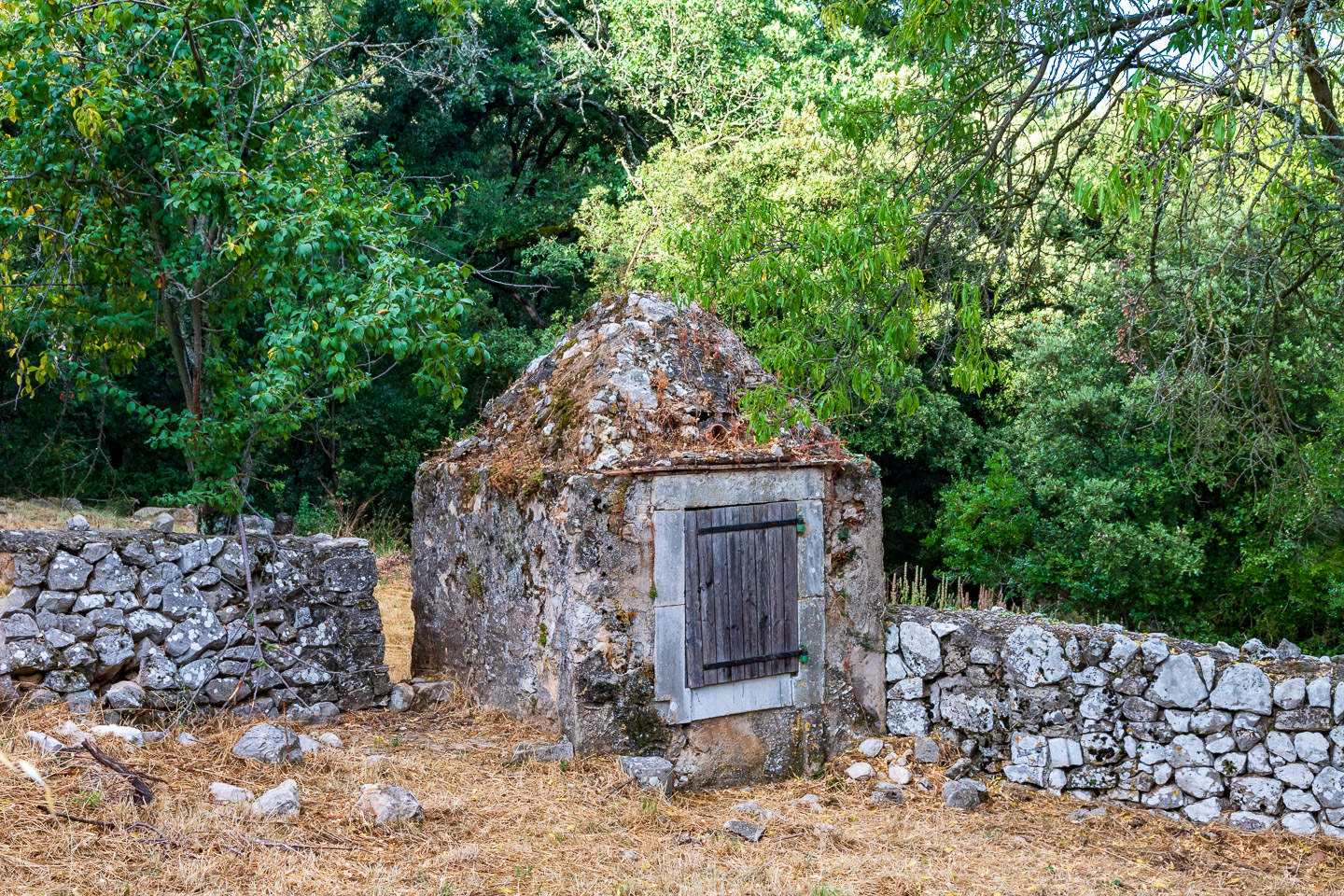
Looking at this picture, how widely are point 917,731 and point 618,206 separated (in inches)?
455

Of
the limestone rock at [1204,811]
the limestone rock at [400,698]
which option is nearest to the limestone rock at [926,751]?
the limestone rock at [1204,811]

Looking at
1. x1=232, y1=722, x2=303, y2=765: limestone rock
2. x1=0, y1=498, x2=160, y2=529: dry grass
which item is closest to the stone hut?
x1=232, y1=722, x2=303, y2=765: limestone rock

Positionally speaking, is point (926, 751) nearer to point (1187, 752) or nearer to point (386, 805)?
point (1187, 752)

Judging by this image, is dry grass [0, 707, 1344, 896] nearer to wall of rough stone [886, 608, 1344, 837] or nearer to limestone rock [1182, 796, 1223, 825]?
limestone rock [1182, 796, 1223, 825]

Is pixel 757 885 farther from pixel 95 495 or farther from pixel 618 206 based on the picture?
pixel 95 495

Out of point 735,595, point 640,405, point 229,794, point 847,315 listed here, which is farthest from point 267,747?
point 847,315

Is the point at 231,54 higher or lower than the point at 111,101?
higher

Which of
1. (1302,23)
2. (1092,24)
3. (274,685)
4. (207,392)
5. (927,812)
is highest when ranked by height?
(1092,24)

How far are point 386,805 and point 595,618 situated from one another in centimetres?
164

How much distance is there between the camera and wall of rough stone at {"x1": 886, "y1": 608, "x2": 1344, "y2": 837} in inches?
231

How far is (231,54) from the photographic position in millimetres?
7324

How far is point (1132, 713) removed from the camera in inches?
249

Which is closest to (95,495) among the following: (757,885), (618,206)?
(618,206)

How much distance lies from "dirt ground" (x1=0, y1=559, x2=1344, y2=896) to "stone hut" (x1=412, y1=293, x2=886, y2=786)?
1.29 ft
